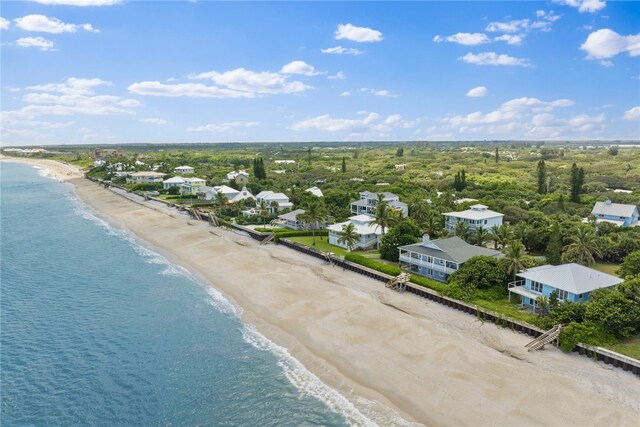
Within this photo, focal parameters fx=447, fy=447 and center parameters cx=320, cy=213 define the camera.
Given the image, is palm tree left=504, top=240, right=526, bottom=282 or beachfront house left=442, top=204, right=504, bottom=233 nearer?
palm tree left=504, top=240, right=526, bottom=282

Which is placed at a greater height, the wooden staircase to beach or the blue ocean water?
the wooden staircase to beach

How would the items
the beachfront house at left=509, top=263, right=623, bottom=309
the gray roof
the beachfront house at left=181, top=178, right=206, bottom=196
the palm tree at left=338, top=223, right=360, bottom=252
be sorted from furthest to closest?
the beachfront house at left=181, top=178, right=206, bottom=196
the palm tree at left=338, top=223, right=360, bottom=252
the gray roof
the beachfront house at left=509, top=263, right=623, bottom=309

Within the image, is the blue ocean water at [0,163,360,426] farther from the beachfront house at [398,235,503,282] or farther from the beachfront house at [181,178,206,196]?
the beachfront house at [181,178,206,196]

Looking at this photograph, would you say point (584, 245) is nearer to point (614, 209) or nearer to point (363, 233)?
point (363, 233)

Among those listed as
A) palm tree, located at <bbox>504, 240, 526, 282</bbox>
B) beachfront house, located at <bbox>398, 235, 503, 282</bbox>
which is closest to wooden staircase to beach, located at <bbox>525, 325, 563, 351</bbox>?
palm tree, located at <bbox>504, 240, 526, 282</bbox>

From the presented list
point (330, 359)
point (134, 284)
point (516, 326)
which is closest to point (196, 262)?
point (134, 284)

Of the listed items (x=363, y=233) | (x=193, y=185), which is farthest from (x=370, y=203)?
(x=193, y=185)
